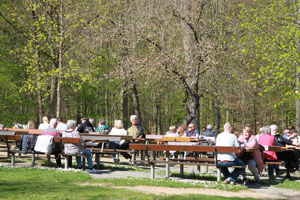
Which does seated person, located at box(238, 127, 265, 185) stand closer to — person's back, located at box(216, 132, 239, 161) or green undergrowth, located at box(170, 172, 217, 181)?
person's back, located at box(216, 132, 239, 161)

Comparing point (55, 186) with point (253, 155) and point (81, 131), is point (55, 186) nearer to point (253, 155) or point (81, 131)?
point (253, 155)

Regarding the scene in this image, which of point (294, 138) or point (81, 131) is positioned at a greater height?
point (81, 131)

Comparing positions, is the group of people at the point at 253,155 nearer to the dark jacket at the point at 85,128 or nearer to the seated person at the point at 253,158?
the seated person at the point at 253,158

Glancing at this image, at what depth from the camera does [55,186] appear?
10.2 m

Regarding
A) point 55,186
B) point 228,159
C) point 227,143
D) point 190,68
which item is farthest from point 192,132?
point 55,186

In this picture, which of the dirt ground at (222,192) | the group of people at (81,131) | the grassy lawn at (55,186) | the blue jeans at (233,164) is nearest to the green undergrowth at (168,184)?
the grassy lawn at (55,186)

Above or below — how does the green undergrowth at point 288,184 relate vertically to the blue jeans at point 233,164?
below

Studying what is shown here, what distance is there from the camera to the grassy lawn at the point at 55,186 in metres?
8.85

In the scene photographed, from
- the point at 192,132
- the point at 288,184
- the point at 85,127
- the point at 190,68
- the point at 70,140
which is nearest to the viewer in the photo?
the point at 288,184

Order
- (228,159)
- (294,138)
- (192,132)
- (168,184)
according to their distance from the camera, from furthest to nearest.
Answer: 1. (192,132)
2. (294,138)
3. (228,159)
4. (168,184)

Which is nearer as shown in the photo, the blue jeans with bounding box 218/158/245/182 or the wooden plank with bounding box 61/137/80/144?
the blue jeans with bounding box 218/158/245/182

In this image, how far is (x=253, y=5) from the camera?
25.7m

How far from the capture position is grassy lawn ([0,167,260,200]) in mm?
8852

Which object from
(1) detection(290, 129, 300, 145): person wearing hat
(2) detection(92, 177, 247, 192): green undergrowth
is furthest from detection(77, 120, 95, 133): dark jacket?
(1) detection(290, 129, 300, 145): person wearing hat
